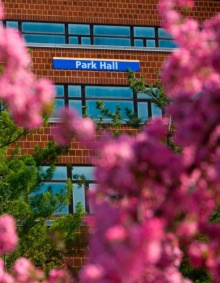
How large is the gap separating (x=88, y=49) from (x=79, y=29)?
125 cm

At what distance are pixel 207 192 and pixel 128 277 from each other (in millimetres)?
1151

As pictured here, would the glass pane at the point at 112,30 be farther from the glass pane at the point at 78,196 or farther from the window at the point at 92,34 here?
the glass pane at the point at 78,196

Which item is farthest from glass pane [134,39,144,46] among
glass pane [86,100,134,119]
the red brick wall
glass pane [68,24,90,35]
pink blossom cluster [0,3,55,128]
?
pink blossom cluster [0,3,55,128]

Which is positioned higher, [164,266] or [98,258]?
[164,266]

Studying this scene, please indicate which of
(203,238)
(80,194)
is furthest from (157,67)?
(203,238)

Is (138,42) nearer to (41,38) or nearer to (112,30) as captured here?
(112,30)

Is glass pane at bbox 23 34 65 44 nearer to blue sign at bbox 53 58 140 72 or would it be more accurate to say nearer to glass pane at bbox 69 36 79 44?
glass pane at bbox 69 36 79 44

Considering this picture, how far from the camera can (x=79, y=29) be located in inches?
1348

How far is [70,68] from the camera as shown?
33.0 m

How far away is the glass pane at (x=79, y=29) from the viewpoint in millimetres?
34156

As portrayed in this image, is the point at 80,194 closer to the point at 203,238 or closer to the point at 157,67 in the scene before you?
the point at 157,67

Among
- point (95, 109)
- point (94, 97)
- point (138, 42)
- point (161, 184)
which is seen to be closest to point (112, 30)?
point (138, 42)

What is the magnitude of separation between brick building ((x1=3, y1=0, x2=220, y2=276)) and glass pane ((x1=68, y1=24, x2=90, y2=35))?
1.3 inches

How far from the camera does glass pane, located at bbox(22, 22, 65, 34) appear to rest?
33.5 m
